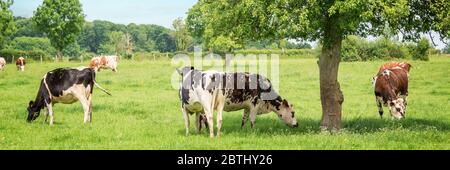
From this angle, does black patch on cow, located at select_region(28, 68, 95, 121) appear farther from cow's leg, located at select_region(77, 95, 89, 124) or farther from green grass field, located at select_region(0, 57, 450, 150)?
green grass field, located at select_region(0, 57, 450, 150)

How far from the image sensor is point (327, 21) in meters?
14.9

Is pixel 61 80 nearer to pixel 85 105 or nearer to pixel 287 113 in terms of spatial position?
pixel 85 105

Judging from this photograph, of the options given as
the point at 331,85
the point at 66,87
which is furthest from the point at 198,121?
the point at 66,87

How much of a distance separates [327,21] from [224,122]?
18.3ft

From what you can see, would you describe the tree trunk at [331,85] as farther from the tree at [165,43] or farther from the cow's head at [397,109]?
the tree at [165,43]

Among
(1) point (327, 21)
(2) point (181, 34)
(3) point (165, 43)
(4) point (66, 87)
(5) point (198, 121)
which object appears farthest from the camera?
(3) point (165, 43)

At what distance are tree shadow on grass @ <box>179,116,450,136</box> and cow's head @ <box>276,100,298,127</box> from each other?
0.69ft

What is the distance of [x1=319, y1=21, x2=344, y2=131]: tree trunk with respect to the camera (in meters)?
15.7

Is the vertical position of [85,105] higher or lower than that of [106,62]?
lower

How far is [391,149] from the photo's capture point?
1194 cm
